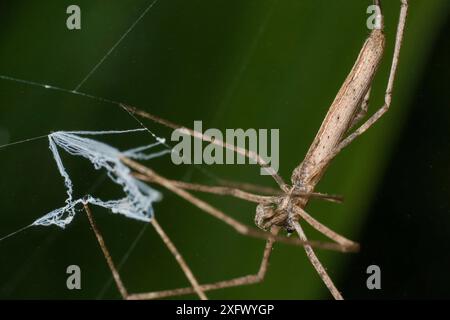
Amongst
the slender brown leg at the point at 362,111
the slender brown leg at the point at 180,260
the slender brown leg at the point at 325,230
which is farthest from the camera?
the slender brown leg at the point at 362,111

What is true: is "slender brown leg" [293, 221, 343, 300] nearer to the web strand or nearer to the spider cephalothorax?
the spider cephalothorax

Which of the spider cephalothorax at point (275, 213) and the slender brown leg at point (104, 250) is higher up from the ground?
the spider cephalothorax at point (275, 213)

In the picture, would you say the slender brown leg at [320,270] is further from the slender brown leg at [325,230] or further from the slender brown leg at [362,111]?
the slender brown leg at [362,111]

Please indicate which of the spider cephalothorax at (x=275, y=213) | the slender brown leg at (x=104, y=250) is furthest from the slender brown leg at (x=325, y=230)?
the slender brown leg at (x=104, y=250)

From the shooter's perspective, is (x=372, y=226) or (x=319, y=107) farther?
(x=372, y=226)
